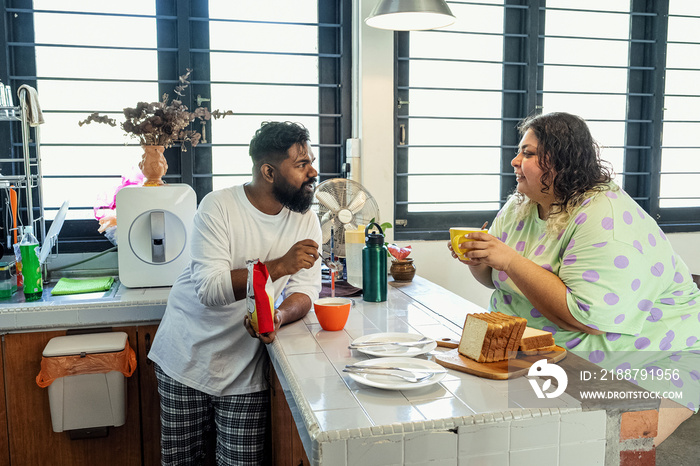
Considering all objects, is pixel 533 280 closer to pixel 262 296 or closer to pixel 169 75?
pixel 262 296

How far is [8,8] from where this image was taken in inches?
125

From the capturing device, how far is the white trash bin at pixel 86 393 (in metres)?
2.38

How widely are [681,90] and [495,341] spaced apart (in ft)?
11.7

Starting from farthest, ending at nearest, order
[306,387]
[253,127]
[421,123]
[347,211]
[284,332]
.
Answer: [421,123] → [253,127] → [347,211] → [284,332] → [306,387]

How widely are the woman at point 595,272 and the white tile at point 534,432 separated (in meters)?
0.52

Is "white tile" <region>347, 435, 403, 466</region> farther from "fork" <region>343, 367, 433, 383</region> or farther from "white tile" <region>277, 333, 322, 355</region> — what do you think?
"white tile" <region>277, 333, 322, 355</region>

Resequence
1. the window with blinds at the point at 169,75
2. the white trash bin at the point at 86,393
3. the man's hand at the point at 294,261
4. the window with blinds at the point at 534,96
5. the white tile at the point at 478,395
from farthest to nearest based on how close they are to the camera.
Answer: the window with blinds at the point at 534,96
the window with blinds at the point at 169,75
the white trash bin at the point at 86,393
the man's hand at the point at 294,261
the white tile at the point at 478,395

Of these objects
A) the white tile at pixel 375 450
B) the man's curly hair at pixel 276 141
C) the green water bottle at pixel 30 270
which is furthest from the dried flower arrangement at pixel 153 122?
the white tile at pixel 375 450

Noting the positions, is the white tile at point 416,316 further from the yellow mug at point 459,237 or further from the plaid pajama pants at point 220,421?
the plaid pajama pants at point 220,421

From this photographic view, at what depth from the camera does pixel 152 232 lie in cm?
272

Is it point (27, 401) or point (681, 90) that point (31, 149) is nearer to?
point (27, 401)

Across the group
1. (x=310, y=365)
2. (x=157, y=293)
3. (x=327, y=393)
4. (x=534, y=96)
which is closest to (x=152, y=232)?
(x=157, y=293)

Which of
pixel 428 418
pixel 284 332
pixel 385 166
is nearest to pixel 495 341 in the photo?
pixel 428 418

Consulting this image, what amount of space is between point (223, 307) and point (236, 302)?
5 centimetres
